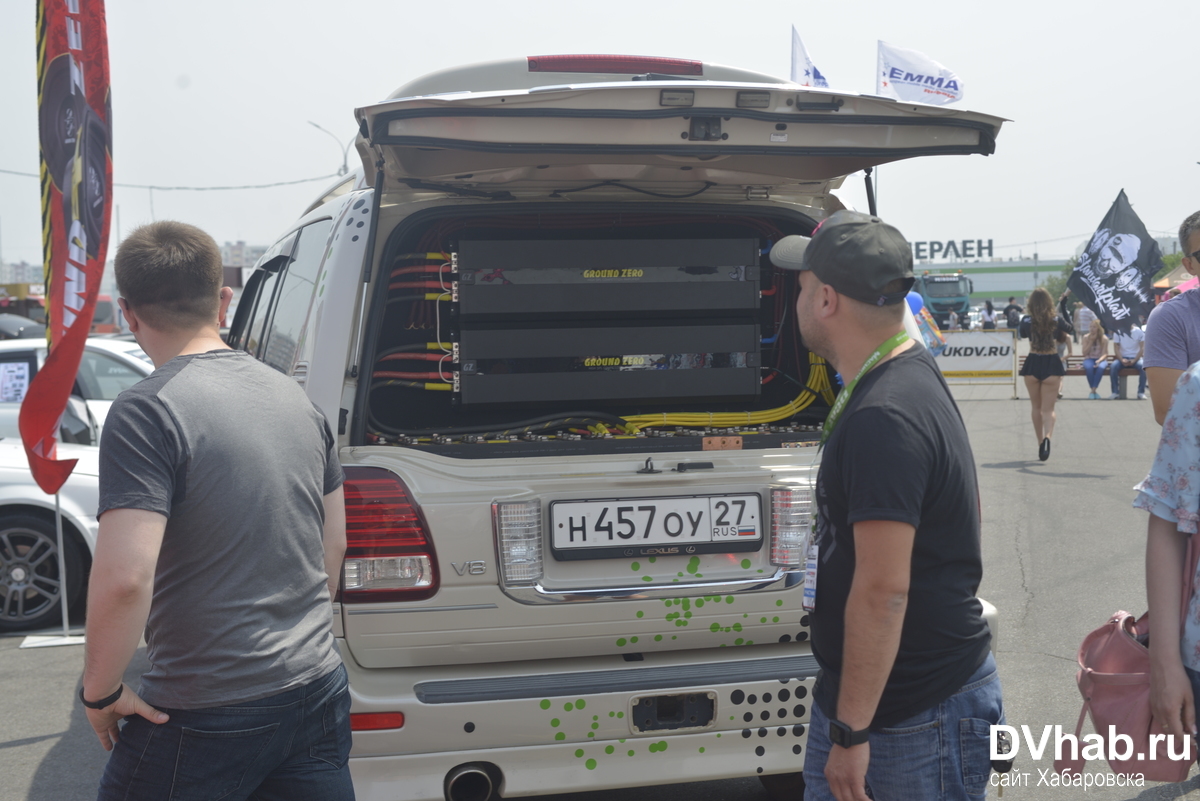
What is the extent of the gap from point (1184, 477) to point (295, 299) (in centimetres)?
295

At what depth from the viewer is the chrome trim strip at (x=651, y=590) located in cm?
299

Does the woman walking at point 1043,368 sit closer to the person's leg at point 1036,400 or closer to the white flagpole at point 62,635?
the person's leg at point 1036,400

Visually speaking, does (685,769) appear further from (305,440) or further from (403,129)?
(403,129)

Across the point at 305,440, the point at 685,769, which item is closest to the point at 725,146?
the point at 305,440

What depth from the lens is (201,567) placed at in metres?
2.05

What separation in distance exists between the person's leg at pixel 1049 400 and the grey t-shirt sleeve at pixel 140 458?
1108cm

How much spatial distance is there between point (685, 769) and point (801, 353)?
5.51 feet

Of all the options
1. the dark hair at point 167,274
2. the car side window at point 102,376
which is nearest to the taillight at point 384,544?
the dark hair at point 167,274

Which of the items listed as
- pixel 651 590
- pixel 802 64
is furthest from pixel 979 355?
pixel 651 590

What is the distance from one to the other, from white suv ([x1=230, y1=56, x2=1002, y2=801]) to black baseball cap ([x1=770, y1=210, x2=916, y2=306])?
33.3 inches

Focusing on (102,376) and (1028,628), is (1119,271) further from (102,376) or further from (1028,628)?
(102,376)

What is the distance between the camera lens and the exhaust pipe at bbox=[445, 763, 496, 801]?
2.89 meters

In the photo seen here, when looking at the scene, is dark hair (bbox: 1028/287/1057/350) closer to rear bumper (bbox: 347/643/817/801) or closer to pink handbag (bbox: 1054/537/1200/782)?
rear bumper (bbox: 347/643/817/801)

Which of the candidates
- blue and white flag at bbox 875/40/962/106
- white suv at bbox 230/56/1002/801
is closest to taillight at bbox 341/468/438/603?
white suv at bbox 230/56/1002/801
